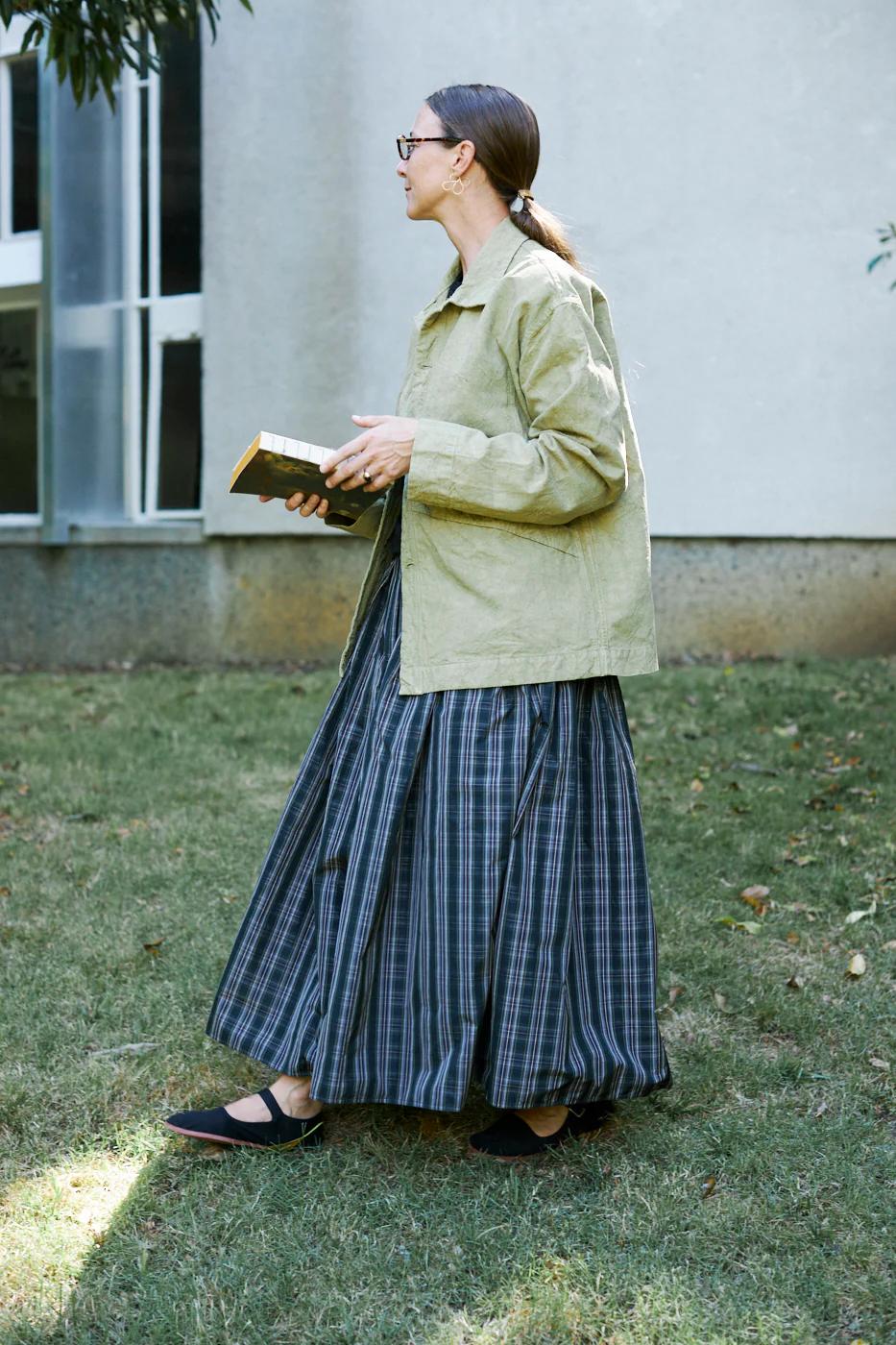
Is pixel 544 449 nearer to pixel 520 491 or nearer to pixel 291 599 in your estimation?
pixel 520 491

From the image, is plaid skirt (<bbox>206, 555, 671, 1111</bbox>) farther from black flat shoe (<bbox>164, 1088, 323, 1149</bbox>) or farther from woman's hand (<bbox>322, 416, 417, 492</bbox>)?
woman's hand (<bbox>322, 416, 417, 492</bbox>)

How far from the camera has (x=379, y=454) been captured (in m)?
2.15

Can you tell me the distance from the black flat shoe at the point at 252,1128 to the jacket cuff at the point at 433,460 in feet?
4.02

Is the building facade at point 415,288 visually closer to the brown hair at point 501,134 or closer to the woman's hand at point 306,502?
the brown hair at point 501,134

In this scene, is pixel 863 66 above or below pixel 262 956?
above

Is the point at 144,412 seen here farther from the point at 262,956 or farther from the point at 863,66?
the point at 262,956

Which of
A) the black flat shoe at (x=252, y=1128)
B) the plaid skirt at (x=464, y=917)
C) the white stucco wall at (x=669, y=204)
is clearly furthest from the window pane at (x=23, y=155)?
the black flat shoe at (x=252, y=1128)

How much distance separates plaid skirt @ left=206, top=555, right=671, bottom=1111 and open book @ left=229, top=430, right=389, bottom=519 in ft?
0.88

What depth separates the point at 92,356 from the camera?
32.1ft

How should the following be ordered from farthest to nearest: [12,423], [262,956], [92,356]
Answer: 1. [12,423]
2. [92,356]
3. [262,956]

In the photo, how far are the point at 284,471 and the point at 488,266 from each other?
21.5 inches

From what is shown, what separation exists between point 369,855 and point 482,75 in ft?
24.0

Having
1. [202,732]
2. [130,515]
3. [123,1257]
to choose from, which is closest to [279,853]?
[123,1257]

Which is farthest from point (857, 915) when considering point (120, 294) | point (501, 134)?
point (120, 294)
